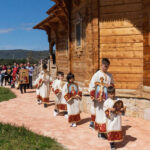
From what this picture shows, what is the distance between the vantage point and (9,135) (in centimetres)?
546

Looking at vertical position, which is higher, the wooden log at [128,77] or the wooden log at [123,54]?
the wooden log at [123,54]

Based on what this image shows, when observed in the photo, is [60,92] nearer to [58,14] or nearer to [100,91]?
[100,91]

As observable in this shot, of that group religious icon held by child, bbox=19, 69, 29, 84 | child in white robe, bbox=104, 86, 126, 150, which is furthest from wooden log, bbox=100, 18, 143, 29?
religious icon held by child, bbox=19, 69, 29, 84

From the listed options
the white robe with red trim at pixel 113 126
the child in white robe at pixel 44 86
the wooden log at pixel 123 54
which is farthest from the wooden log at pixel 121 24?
the white robe with red trim at pixel 113 126

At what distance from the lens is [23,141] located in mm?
5008

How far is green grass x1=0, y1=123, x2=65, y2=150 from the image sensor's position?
470cm

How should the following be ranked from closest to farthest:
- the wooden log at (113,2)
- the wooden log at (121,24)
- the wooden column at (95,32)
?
1. the wooden log at (121,24)
2. the wooden log at (113,2)
3. the wooden column at (95,32)

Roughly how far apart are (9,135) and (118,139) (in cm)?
264

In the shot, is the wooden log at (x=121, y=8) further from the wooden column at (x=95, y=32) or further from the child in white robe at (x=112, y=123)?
the child in white robe at (x=112, y=123)

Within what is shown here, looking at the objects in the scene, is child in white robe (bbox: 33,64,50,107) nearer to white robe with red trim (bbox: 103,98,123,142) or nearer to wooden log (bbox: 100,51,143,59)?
wooden log (bbox: 100,51,143,59)

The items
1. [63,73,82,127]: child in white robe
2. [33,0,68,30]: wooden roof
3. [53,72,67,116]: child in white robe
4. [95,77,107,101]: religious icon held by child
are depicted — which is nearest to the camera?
[95,77,107,101]: religious icon held by child

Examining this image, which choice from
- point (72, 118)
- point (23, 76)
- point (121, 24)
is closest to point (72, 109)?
point (72, 118)

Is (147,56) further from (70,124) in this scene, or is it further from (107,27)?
(70,124)

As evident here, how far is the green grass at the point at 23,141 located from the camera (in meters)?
4.70
